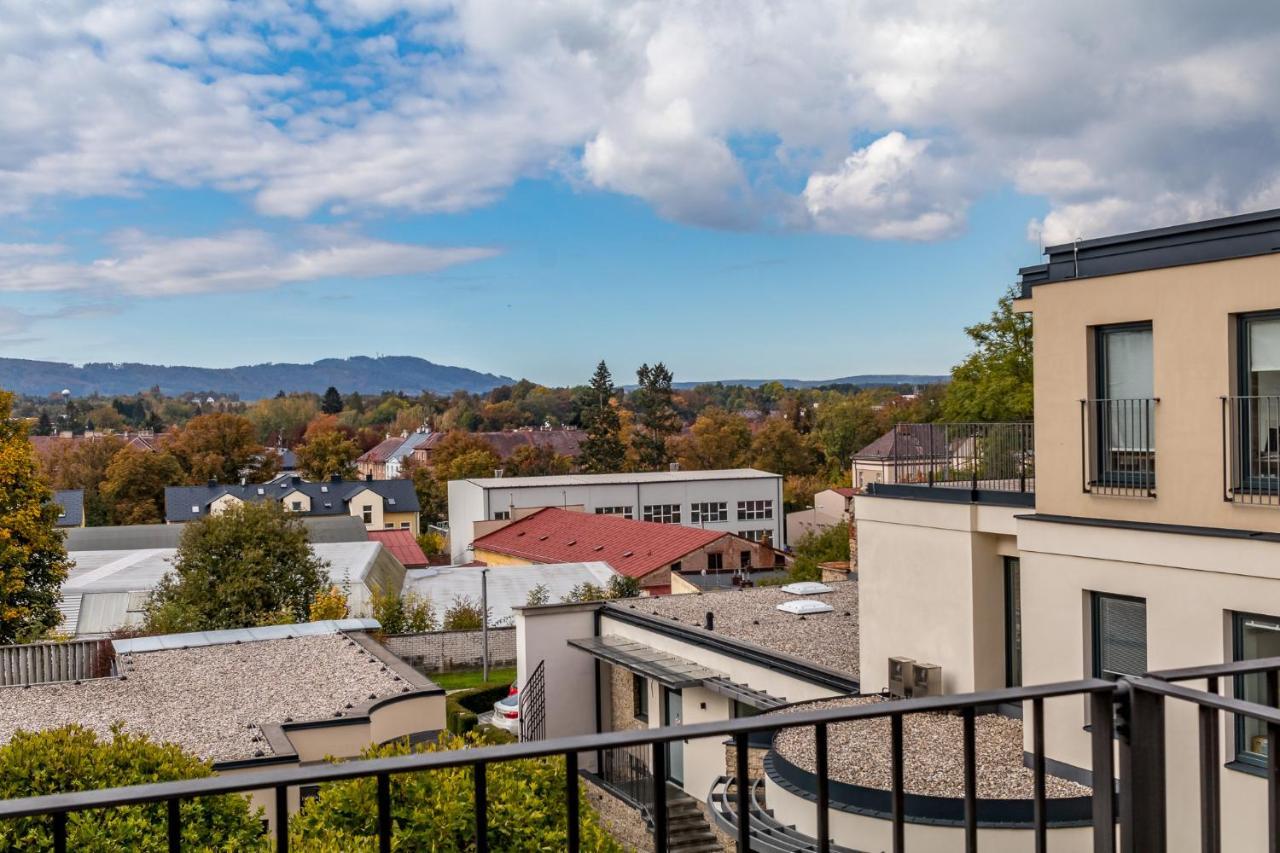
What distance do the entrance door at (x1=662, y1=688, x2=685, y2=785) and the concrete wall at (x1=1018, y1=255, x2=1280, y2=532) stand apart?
29.2ft

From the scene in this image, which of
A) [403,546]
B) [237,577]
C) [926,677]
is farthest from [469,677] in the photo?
[403,546]

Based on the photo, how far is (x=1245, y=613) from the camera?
957 cm

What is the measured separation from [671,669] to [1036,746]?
16996 millimetres

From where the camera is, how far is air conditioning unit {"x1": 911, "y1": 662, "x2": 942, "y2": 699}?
13578 mm

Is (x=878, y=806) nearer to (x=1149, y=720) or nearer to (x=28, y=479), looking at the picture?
(x=1149, y=720)

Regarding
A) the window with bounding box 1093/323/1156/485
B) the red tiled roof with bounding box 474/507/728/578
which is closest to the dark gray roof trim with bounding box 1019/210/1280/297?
the window with bounding box 1093/323/1156/485

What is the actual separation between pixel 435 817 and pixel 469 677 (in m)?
24.4

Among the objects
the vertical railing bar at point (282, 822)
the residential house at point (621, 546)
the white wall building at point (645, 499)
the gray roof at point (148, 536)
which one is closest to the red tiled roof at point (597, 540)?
the residential house at point (621, 546)

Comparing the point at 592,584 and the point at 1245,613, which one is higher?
the point at 1245,613

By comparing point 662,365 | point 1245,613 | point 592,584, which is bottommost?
point 592,584

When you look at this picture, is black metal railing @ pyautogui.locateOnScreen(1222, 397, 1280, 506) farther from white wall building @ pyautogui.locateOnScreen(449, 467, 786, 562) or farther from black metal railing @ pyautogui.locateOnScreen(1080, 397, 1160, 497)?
white wall building @ pyautogui.locateOnScreen(449, 467, 786, 562)

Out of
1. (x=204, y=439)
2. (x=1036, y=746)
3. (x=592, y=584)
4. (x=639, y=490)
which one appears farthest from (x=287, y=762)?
(x=204, y=439)

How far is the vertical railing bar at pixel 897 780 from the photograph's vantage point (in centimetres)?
255

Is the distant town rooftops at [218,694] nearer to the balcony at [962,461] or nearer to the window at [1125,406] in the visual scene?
the balcony at [962,461]
